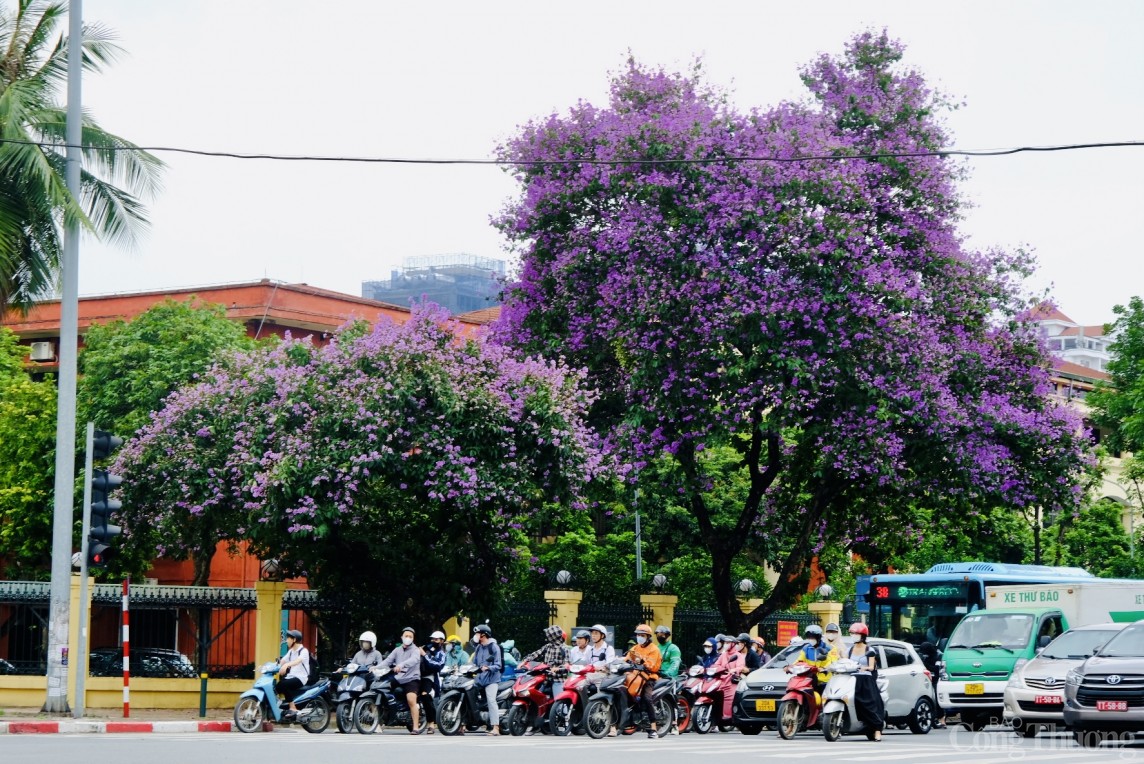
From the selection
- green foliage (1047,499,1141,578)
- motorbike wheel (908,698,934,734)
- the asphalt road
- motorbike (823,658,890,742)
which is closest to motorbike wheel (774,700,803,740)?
the asphalt road

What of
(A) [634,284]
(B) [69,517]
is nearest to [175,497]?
(B) [69,517]

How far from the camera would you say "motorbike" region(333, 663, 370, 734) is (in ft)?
71.4

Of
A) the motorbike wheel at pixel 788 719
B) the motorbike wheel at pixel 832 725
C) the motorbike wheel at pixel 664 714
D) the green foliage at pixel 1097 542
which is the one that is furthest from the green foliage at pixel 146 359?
the green foliage at pixel 1097 542

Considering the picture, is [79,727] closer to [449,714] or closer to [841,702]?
[449,714]

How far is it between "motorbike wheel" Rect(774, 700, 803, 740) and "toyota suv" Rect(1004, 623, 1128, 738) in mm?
3116

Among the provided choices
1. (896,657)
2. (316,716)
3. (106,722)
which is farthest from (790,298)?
(106,722)

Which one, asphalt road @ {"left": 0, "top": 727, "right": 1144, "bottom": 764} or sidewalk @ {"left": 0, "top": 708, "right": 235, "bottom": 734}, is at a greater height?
asphalt road @ {"left": 0, "top": 727, "right": 1144, "bottom": 764}

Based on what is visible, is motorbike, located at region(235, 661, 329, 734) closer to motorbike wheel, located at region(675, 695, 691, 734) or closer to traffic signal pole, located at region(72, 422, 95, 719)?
traffic signal pole, located at region(72, 422, 95, 719)

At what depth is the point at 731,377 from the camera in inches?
1099

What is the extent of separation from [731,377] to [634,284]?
99.7 inches

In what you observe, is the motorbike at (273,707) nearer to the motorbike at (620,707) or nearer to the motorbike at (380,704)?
the motorbike at (380,704)

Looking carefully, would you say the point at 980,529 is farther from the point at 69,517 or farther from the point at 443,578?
the point at 69,517

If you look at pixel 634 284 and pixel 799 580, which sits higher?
pixel 634 284

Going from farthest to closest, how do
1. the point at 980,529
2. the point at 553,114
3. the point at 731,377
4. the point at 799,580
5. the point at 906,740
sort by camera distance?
the point at 980,529, the point at 799,580, the point at 553,114, the point at 731,377, the point at 906,740
